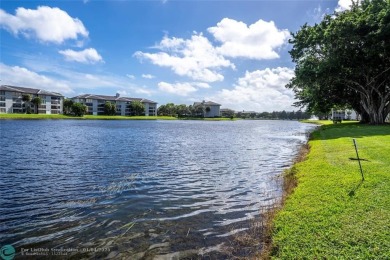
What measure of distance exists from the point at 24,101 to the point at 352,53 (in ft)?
474

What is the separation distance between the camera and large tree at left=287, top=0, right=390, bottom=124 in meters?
38.8

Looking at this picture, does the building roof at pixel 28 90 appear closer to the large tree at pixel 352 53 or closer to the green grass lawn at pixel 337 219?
the large tree at pixel 352 53

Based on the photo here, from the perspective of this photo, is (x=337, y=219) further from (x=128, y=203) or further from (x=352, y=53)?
(x=352, y=53)

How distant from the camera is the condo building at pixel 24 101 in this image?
130m

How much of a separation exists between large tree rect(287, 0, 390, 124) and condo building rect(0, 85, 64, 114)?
13289cm

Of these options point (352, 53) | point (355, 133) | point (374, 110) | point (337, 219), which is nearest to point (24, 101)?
point (352, 53)

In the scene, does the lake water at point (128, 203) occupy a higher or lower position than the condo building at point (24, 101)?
lower

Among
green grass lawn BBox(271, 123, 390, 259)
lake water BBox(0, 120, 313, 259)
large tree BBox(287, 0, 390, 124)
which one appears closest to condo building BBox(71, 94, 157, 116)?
large tree BBox(287, 0, 390, 124)

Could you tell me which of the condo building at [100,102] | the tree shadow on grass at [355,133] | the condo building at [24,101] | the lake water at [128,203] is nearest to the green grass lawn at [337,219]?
the lake water at [128,203]

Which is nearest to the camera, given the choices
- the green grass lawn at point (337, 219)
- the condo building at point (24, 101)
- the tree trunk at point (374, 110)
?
the green grass lawn at point (337, 219)

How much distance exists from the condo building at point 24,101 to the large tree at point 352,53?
133m

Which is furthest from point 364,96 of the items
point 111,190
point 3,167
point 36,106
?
point 36,106

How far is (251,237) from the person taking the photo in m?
8.44

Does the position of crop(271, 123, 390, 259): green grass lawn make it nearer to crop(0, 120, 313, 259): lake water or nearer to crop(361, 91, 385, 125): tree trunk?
crop(0, 120, 313, 259): lake water
